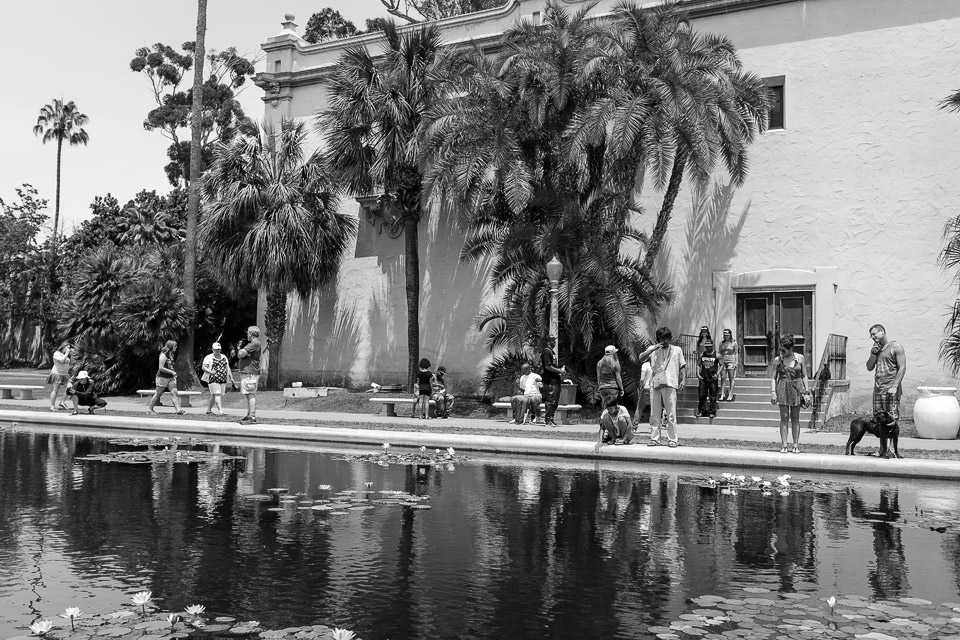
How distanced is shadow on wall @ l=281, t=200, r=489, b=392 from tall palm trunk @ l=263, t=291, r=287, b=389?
0.41 metres

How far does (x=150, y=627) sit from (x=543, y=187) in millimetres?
19950

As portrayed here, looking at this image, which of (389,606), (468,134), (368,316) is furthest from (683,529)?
(368,316)

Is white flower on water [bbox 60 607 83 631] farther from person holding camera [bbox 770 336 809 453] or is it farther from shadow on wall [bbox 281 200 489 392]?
shadow on wall [bbox 281 200 489 392]

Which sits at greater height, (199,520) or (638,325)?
(638,325)

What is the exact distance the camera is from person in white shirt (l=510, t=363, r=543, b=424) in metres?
20.1

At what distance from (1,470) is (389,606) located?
28.0 feet

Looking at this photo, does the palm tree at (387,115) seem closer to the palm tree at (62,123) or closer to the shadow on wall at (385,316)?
the shadow on wall at (385,316)

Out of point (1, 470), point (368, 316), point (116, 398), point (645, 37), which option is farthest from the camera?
point (368, 316)

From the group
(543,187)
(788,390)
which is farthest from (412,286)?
(788,390)

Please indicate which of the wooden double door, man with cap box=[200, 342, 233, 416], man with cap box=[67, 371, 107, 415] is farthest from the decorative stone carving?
man with cap box=[67, 371, 107, 415]

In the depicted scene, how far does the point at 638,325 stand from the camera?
2588 centimetres

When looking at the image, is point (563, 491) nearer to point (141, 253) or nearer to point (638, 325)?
point (638, 325)

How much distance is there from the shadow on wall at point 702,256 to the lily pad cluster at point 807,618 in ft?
65.8

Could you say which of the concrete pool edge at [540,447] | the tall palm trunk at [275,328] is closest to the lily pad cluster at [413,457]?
the concrete pool edge at [540,447]
